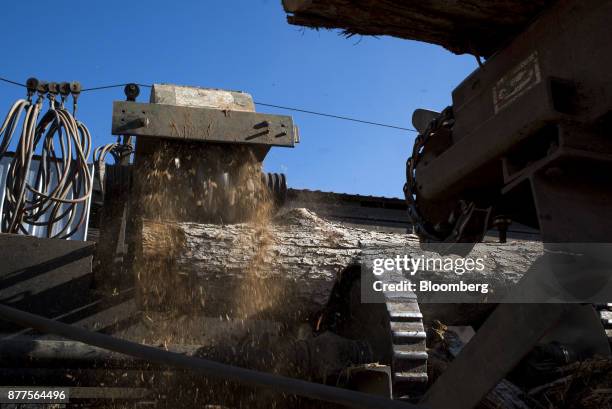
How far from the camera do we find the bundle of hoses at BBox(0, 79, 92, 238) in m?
4.60

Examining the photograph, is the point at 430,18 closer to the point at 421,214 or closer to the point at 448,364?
the point at 421,214

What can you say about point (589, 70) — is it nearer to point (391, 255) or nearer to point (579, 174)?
point (579, 174)

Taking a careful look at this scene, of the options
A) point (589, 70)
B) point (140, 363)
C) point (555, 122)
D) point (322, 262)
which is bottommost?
point (140, 363)

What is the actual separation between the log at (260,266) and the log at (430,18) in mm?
1694

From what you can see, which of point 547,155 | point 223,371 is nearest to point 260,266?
point 223,371

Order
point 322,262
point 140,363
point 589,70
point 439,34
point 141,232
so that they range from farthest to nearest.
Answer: point 322,262 < point 141,232 < point 140,363 < point 439,34 < point 589,70

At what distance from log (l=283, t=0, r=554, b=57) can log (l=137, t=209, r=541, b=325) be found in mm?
1694

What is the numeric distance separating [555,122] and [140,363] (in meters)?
2.43

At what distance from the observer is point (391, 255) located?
3703 millimetres

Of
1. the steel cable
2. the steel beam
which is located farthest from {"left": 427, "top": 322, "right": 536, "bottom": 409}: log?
the steel cable

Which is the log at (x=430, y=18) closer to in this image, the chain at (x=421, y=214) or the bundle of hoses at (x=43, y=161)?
the chain at (x=421, y=214)

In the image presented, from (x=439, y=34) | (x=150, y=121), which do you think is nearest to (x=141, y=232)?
(x=150, y=121)

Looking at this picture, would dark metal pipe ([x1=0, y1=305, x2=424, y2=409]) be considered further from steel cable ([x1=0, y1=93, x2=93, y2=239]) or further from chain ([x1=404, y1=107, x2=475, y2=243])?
steel cable ([x1=0, y1=93, x2=93, y2=239])

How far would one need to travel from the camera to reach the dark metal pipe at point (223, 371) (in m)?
1.79
